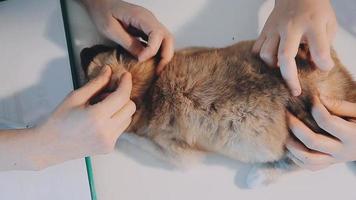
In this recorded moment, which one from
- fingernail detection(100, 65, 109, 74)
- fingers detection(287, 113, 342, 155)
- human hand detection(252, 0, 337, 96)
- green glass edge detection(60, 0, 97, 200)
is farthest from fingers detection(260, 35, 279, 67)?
green glass edge detection(60, 0, 97, 200)

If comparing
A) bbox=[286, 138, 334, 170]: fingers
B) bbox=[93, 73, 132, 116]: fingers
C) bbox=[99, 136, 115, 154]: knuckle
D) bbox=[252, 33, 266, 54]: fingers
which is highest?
bbox=[252, 33, 266, 54]: fingers

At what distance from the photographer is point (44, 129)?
0.88 m

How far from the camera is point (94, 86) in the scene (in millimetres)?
910

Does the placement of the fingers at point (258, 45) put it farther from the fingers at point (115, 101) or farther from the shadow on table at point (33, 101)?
the shadow on table at point (33, 101)

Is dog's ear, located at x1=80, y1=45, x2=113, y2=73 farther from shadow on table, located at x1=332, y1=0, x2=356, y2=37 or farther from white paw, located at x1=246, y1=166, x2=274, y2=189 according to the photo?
shadow on table, located at x1=332, y1=0, x2=356, y2=37

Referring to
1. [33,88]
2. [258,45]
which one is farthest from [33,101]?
[258,45]

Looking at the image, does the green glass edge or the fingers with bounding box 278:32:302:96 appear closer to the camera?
the fingers with bounding box 278:32:302:96

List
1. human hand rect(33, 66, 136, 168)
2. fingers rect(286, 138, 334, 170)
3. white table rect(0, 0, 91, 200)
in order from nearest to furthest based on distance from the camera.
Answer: human hand rect(33, 66, 136, 168) → fingers rect(286, 138, 334, 170) → white table rect(0, 0, 91, 200)

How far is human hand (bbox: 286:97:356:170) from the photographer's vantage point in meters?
0.92

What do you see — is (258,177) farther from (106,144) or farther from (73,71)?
(73,71)

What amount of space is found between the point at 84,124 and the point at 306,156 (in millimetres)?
471

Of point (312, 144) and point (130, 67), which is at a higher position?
point (130, 67)

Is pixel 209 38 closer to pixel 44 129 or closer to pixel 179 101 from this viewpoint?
pixel 179 101

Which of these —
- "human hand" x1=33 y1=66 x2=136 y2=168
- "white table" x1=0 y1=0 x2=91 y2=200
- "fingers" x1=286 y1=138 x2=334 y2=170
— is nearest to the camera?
"human hand" x1=33 y1=66 x2=136 y2=168
